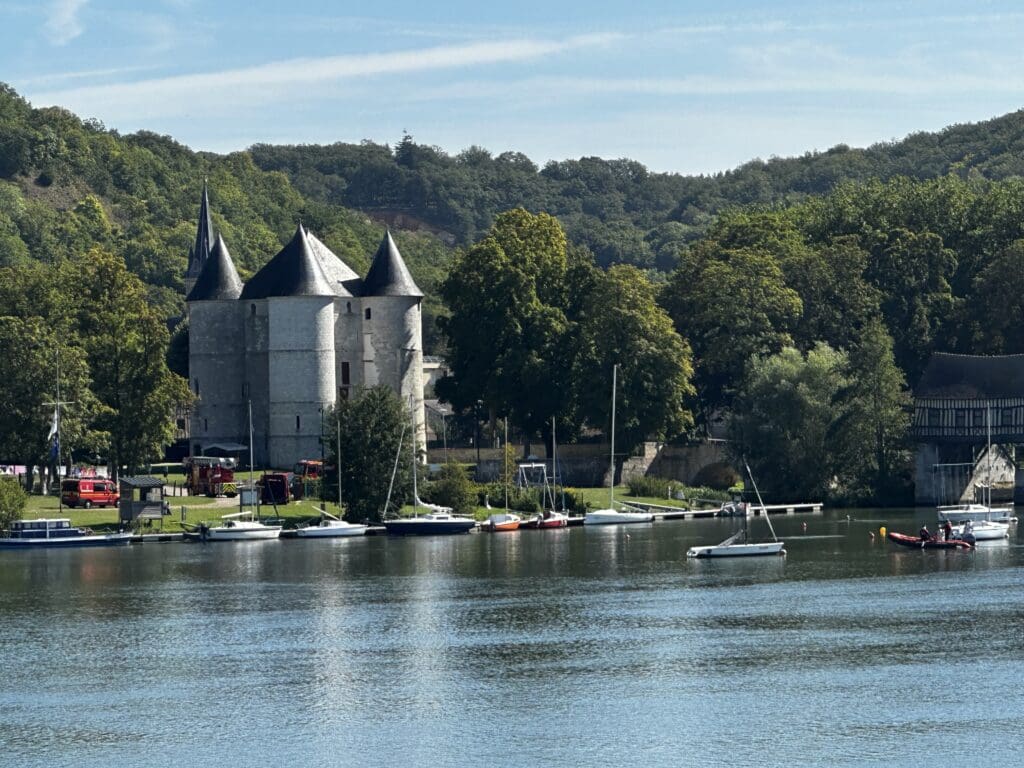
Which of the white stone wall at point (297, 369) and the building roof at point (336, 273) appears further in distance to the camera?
the building roof at point (336, 273)

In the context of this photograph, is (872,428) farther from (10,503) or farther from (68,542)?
(10,503)

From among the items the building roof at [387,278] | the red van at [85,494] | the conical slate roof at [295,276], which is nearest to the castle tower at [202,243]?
the building roof at [387,278]

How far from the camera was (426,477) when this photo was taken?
102000mm

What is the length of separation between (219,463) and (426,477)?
12250mm

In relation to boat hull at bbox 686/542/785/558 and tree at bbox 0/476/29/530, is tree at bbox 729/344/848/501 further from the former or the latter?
tree at bbox 0/476/29/530

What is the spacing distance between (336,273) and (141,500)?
28639mm

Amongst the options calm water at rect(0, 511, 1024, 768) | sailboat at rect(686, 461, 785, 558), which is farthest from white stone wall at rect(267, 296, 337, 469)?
sailboat at rect(686, 461, 785, 558)

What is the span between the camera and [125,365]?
103250 millimetres

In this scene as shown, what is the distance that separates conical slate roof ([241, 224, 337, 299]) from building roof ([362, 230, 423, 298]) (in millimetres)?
2652

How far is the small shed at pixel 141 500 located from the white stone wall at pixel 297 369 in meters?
19.1

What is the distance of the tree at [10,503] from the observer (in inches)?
3585

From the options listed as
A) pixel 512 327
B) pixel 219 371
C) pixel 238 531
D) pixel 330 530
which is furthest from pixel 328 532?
pixel 219 371

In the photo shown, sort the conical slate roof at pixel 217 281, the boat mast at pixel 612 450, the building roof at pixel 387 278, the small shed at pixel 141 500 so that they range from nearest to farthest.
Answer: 1. the small shed at pixel 141 500
2. the boat mast at pixel 612 450
3. the building roof at pixel 387 278
4. the conical slate roof at pixel 217 281

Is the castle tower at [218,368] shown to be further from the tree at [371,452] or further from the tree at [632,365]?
the tree at [371,452]
